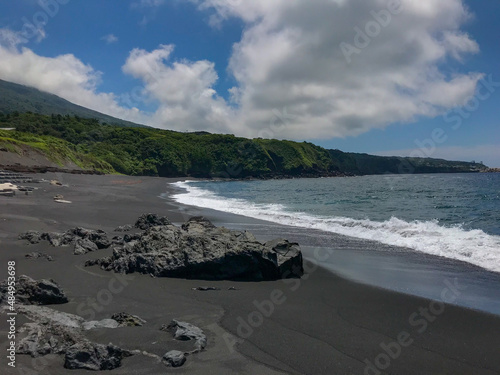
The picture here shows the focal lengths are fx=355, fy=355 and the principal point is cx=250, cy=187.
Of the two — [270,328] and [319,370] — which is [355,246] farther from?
[319,370]

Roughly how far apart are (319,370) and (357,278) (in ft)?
15.5

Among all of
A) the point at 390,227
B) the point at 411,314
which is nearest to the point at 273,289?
the point at 411,314

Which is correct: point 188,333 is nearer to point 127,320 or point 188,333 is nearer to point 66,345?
point 127,320

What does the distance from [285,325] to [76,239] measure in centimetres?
721

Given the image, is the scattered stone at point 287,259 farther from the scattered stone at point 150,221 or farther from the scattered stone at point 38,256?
the scattered stone at point 150,221

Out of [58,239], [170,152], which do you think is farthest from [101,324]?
[170,152]

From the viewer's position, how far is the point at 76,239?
10.3m

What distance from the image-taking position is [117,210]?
1966cm

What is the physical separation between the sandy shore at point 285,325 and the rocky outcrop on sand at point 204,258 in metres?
0.30

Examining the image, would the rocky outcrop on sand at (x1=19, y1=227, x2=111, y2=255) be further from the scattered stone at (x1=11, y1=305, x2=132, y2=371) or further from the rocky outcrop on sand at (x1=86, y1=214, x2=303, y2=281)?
the scattered stone at (x1=11, y1=305, x2=132, y2=371)

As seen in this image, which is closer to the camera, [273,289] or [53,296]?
[53,296]

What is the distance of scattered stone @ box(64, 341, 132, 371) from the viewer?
3.99 m

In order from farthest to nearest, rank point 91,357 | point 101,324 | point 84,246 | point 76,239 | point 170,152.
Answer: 1. point 170,152
2. point 76,239
3. point 84,246
4. point 101,324
5. point 91,357

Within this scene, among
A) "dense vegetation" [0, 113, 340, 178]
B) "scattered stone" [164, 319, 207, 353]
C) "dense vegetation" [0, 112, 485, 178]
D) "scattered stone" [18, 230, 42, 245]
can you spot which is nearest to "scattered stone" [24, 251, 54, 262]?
"scattered stone" [18, 230, 42, 245]
